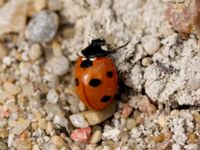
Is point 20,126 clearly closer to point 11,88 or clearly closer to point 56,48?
point 11,88

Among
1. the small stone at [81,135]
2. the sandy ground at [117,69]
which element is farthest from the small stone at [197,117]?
the small stone at [81,135]

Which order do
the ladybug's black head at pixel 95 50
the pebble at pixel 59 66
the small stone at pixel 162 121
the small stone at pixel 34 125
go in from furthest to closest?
the pebble at pixel 59 66
the ladybug's black head at pixel 95 50
the small stone at pixel 34 125
the small stone at pixel 162 121

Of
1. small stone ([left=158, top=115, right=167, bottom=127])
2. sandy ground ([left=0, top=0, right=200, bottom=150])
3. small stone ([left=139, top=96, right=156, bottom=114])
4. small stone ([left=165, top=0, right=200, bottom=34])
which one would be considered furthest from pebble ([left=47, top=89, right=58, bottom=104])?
small stone ([left=165, top=0, right=200, bottom=34])

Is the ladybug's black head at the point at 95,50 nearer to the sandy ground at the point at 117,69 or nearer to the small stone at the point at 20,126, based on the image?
the sandy ground at the point at 117,69

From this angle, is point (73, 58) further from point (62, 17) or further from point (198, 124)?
point (198, 124)

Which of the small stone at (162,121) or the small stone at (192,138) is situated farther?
the small stone at (162,121)

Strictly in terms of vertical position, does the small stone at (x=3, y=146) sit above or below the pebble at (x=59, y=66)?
below
